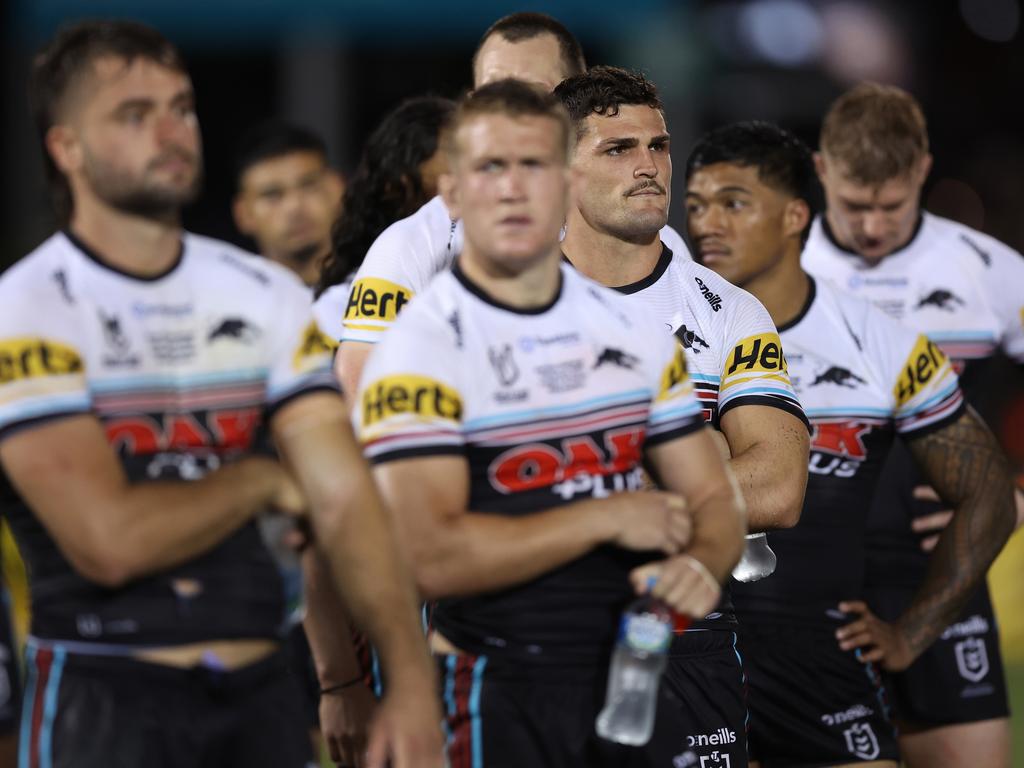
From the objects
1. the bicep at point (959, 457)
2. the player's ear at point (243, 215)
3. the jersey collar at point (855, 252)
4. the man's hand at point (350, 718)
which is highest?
the jersey collar at point (855, 252)

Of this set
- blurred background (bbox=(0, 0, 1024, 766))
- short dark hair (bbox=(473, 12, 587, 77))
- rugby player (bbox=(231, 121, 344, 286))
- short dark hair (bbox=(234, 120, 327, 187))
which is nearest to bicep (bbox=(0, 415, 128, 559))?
short dark hair (bbox=(473, 12, 587, 77))

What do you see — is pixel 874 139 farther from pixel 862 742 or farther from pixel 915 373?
pixel 862 742

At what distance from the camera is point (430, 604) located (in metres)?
5.67

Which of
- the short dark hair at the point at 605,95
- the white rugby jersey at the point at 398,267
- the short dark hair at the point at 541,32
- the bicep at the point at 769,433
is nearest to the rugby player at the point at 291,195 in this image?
the short dark hair at the point at 541,32

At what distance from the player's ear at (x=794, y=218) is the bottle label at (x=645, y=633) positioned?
2730 mm

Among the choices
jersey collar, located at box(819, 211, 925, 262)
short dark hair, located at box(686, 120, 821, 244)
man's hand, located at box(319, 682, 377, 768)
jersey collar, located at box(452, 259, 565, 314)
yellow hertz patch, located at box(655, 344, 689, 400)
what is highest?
jersey collar, located at box(452, 259, 565, 314)

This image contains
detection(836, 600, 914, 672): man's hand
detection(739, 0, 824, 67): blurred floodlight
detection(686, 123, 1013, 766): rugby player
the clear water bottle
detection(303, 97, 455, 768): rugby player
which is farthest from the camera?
detection(739, 0, 824, 67): blurred floodlight

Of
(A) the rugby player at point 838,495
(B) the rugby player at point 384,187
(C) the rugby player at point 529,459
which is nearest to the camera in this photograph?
(C) the rugby player at point 529,459

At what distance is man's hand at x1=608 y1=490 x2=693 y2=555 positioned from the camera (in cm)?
419

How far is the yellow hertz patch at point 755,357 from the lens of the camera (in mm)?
5473

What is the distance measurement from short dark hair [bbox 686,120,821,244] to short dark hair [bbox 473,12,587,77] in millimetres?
666

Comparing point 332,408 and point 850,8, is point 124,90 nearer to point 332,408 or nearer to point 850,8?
point 332,408

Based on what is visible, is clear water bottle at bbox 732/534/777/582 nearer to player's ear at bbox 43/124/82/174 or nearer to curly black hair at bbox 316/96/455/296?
curly black hair at bbox 316/96/455/296

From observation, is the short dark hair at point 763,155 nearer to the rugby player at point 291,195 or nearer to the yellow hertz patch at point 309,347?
the yellow hertz patch at point 309,347
